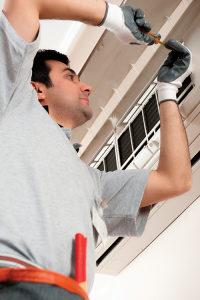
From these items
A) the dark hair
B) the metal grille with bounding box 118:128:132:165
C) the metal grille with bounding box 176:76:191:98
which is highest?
the metal grille with bounding box 176:76:191:98

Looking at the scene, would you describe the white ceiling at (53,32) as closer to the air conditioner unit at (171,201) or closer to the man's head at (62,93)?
the man's head at (62,93)

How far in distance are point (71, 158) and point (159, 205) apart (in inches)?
24.6

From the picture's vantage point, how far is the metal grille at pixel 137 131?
1.29 meters

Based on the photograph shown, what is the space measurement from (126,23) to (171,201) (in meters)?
0.78

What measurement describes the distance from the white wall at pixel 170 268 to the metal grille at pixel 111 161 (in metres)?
0.42

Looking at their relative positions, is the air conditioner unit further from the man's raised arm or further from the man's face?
the man's face

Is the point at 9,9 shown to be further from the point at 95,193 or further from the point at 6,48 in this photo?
the point at 95,193

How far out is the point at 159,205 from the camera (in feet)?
4.17

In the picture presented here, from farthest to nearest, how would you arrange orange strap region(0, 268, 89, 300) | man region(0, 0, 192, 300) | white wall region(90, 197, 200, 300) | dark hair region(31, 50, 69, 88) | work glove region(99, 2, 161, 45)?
1. white wall region(90, 197, 200, 300)
2. dark hair region(31, 50, 69, 88)
3. work glove region(99, 2, 161, 45)
4. man region(0, 0, 192, 300)
5. orange strap region(0, 268, 89, 300)

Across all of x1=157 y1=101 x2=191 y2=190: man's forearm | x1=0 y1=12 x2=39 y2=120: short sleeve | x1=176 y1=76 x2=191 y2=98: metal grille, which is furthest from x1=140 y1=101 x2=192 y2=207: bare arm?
x1=0 y1=12 x2=39 y2=120: short sleeve

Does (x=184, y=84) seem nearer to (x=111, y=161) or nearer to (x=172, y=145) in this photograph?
(x=172, y=145)

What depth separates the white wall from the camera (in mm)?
1260

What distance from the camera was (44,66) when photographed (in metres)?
1.22

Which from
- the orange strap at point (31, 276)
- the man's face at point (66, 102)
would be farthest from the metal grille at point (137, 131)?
the orange strap at point (31, 276)
